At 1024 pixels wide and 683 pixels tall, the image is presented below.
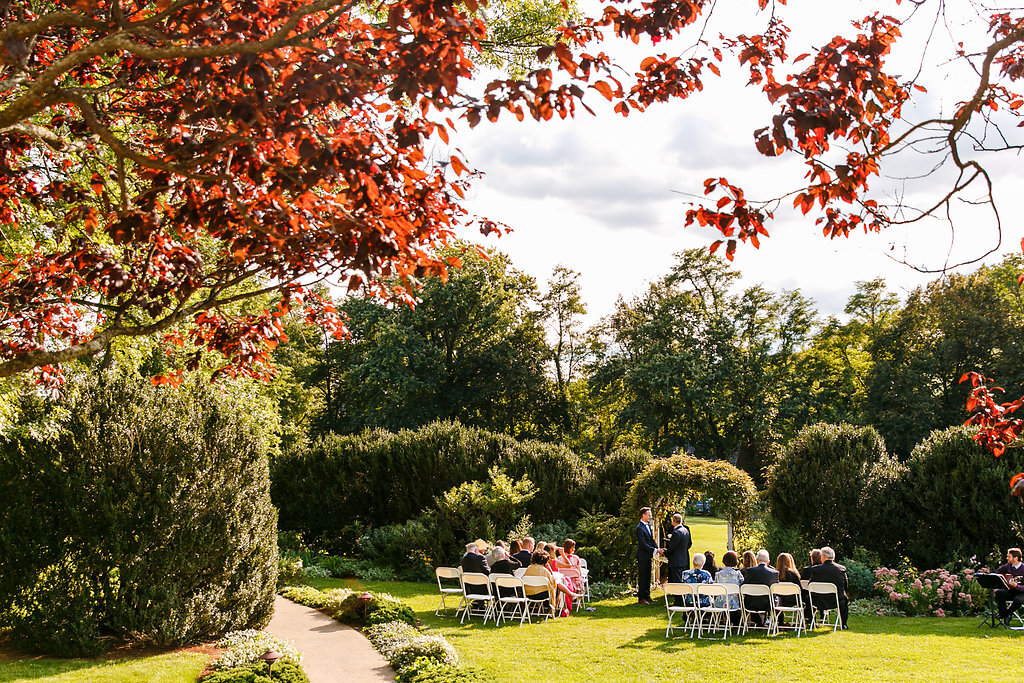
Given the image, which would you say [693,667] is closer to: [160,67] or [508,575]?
[508,575]

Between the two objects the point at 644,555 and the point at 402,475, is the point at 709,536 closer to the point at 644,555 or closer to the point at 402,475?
the point at 402,475

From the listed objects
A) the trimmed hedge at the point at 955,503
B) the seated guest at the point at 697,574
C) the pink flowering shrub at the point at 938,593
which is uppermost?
the trimmed hedge at the point at 955,503

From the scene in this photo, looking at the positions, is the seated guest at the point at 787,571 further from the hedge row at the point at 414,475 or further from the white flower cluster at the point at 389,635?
the hedge row at the point at 414,475

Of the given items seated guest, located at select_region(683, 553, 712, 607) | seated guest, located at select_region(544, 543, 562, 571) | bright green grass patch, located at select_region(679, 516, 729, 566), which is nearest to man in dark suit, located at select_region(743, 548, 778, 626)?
seated guest, located at select_region(683, 553, 712, 607)

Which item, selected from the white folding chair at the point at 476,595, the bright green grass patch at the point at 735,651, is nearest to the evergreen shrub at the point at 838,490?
the bright green grass patch at the point at 735,651

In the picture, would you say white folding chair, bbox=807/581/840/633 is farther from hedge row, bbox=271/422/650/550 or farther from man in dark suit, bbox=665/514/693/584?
hedge row, bbox=271/422/650/550

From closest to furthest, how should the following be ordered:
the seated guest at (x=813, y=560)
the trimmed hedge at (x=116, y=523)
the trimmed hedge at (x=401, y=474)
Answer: the trimmed hedge at (x=116, y=523) < the seated guest at (x=813, y=560) < the trimmed hedge at (x=401, y=474)

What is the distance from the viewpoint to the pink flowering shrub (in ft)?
44.7

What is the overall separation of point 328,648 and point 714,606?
19.6 ft

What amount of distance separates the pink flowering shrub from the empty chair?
280 inches

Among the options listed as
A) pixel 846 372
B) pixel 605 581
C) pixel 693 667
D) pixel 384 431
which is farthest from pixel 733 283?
pixel 693 667

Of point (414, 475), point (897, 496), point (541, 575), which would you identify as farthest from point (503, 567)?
point (897, 496)

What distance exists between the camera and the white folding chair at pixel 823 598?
11.8m

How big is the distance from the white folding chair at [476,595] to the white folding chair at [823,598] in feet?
16.8
